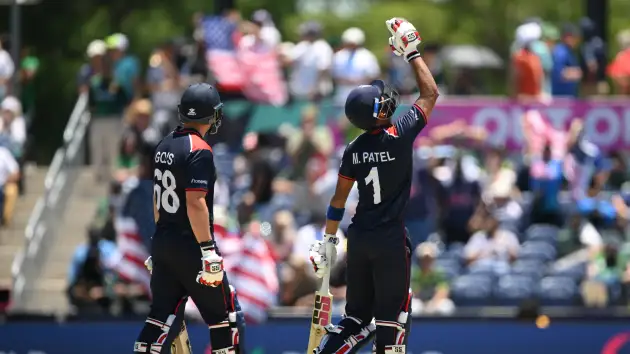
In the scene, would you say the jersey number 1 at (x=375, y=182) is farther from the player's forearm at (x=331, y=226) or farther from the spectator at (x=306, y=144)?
the spectator at (x=306, y=144)

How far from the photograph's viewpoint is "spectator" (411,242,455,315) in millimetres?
14938

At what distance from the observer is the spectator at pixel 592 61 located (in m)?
18.7

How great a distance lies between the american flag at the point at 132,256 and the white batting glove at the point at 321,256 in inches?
199

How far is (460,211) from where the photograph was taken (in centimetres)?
1662

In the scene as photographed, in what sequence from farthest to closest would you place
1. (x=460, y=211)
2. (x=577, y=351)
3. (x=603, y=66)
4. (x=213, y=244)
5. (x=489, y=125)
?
1. (x=603, y=66)
2. (x=489, y=125)
3. (x=460, y=211)
4. (x=577, y=351)
5. (x=213, y=244)

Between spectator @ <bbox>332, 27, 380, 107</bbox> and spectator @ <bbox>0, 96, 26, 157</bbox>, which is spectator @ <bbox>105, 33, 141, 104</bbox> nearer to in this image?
spectator @ <bbox>0, 96, 26, 157</bbox>

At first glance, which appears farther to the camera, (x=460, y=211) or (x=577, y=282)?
(x=460, y=211)

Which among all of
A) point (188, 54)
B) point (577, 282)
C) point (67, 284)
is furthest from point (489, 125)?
point (67, 284)

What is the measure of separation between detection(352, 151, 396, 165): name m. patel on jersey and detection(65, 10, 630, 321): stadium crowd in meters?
3.65

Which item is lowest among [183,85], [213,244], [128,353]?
[128,353]

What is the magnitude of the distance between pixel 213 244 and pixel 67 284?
672cm

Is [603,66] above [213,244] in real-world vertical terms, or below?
above

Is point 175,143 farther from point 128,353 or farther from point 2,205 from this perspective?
point 2,205

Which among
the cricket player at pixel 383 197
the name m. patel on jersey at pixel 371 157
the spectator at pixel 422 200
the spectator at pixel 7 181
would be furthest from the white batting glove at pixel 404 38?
the spectator at pixel 7 181
